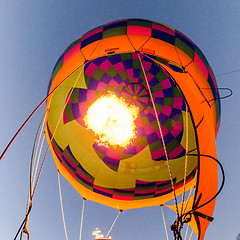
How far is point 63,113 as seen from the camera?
18.9 feet

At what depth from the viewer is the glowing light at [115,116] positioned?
6113 mm

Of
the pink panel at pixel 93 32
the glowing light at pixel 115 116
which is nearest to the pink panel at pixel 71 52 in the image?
the pink panel at pixel 93 32

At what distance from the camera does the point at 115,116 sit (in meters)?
6.43

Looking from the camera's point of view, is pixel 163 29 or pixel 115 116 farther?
pixel 115 116

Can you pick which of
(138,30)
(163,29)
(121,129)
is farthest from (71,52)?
(121,129)

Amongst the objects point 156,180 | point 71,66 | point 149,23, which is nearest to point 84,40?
point 71,66

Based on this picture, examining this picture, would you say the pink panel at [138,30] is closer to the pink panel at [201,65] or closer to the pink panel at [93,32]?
the pink panel at [93,32]

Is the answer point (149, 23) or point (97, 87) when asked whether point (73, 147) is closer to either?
point (97, 87)

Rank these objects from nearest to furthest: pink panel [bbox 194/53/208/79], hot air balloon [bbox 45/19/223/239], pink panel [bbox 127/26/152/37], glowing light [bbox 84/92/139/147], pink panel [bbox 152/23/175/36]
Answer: pink panel [bbox 127/26/152/37] < pink panel [bbox 152/23/175/36] < pink panel [bbox 194/53/208/79] < hot air balloon [bbox 45/19/223/239] < glowing light [bbox 84/92/139/147]

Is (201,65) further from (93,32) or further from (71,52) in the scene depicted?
(71,52)

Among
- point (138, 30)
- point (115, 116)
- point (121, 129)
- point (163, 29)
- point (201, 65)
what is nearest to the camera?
point (138, 30)

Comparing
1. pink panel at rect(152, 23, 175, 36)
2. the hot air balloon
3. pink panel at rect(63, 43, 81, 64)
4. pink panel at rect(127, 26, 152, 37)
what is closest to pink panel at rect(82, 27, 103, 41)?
the hot air balloon

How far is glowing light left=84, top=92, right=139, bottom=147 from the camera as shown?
611 centimetres

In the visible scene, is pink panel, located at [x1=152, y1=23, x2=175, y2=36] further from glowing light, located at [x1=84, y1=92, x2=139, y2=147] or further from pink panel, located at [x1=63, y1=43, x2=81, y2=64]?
glowing light, located at [x1=84, y1=92, x2=139, y2=147]
